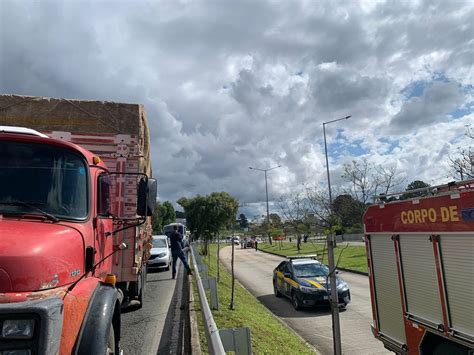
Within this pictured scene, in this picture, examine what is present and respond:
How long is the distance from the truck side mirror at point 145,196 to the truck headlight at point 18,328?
2.06 metres

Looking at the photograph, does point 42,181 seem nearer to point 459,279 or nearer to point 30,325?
point 30,325

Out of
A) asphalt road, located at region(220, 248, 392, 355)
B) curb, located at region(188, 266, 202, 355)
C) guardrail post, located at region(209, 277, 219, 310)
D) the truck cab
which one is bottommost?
asphalt road, located at region(220, 248, 392, 355)

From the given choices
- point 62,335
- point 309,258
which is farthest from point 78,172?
point 309,258

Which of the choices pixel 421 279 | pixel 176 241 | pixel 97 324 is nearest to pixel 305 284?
pixel 176 241

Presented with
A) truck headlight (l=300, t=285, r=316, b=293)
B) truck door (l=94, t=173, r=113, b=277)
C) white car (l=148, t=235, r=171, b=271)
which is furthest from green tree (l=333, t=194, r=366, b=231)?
truck door (l=94, t=173, r=113, b=277)

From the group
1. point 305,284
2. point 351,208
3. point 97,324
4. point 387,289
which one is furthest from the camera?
point 351,208

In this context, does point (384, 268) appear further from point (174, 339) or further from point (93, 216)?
point (93, 216)

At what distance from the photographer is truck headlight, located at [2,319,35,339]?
98.6 inches

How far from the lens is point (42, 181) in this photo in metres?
3.64

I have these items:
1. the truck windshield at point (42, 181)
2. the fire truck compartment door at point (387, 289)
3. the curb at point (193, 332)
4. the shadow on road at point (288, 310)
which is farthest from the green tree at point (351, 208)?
the truck windshield at point (42, 181)

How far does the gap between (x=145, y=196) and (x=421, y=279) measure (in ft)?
12.1

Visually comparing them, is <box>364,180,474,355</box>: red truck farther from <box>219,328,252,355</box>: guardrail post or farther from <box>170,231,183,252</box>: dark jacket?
<box>170,231,183,252</box>: dark jacket

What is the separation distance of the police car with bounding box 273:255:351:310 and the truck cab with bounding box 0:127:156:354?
7.73 metres

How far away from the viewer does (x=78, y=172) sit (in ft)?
12.9
